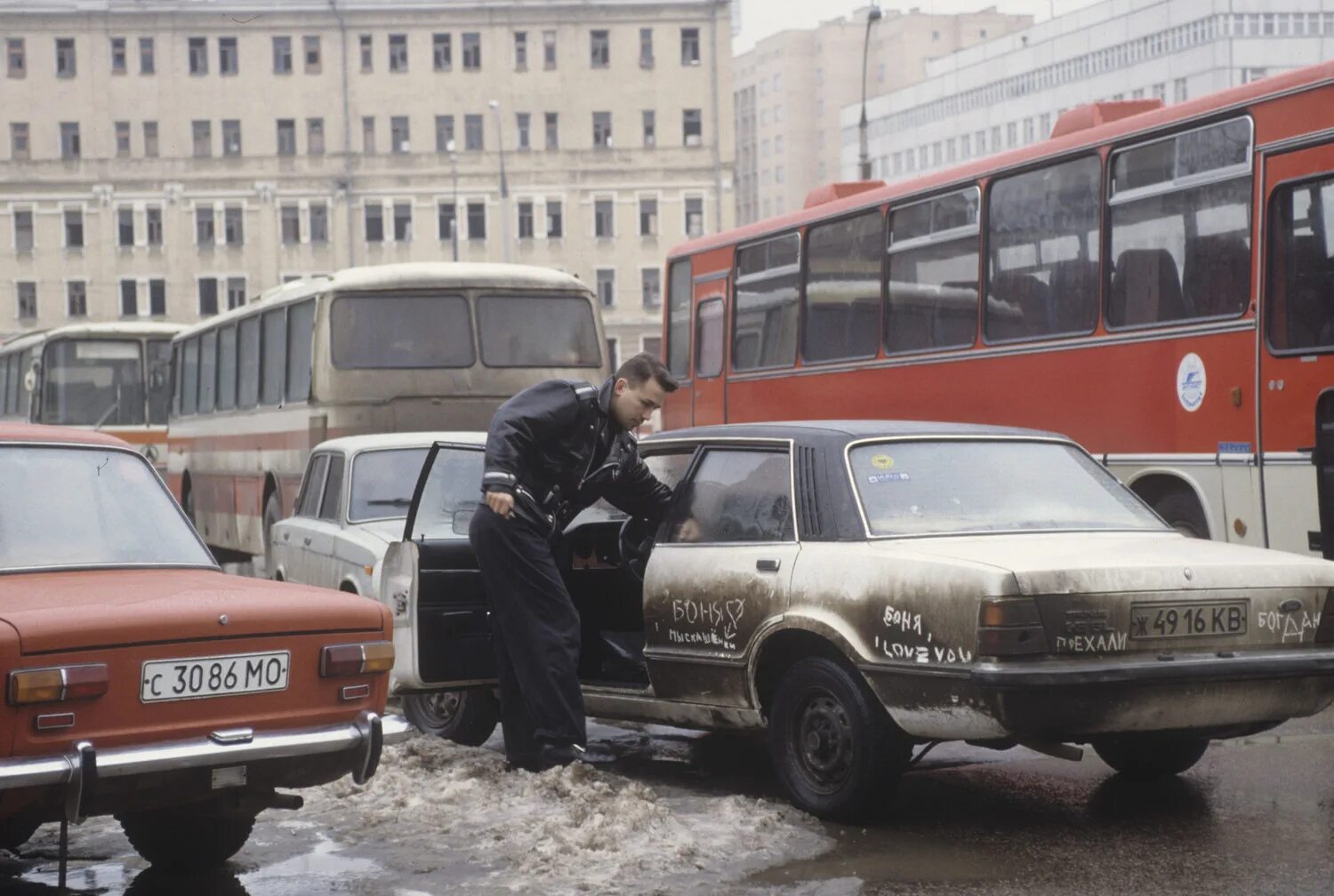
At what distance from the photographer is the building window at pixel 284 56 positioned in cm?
8806

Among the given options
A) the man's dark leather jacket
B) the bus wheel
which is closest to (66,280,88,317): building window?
the bus wheel

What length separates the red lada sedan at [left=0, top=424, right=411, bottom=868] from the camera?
541 cm

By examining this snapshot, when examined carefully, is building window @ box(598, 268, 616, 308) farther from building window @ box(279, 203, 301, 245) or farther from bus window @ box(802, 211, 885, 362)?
bus window @ box(802, 211, 885, 362)

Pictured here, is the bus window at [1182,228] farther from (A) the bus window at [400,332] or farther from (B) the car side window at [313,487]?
(A) the bus window at [400,332]

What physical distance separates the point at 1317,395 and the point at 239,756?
23.7 ft

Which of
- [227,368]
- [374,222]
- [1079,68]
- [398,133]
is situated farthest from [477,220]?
[227,368]

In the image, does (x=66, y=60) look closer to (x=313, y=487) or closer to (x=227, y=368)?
(x=227, y=368)

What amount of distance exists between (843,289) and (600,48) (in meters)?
75.1

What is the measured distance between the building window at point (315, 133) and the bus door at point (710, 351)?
7142cm

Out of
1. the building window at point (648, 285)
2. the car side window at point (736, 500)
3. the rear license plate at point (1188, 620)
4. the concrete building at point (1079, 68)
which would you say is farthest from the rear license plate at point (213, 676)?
the building window at point (648, 285)

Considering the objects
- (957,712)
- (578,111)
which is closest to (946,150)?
(578,111)

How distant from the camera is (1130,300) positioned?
40.9ft

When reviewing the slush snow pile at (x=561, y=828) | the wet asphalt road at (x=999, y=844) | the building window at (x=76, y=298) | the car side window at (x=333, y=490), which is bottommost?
the wet asphalt road at (x=999, y=844)

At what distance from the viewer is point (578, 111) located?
291 ft
